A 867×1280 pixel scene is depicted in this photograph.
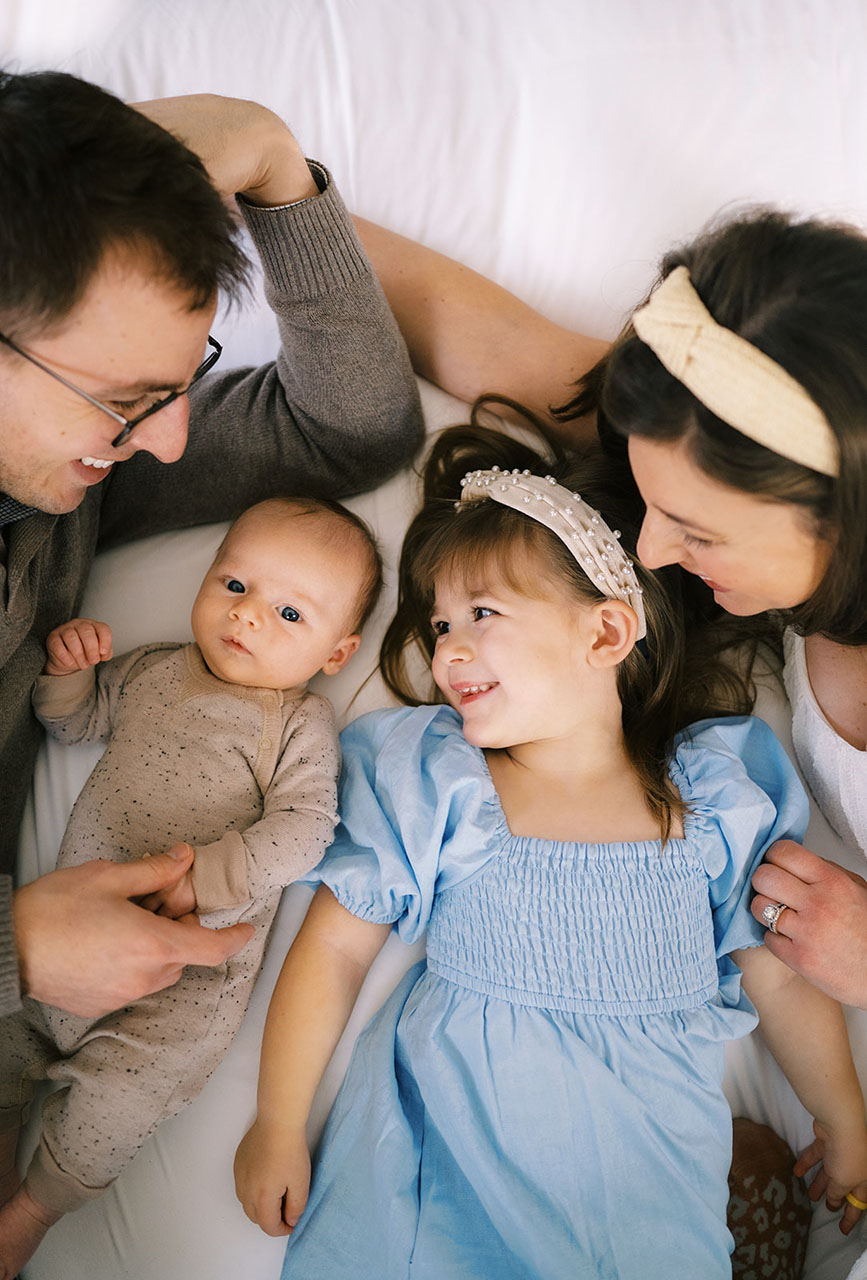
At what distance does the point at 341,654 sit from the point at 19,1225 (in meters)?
0.88

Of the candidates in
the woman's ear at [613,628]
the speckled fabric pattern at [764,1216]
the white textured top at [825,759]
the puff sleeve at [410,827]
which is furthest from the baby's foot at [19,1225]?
the white textured top at [825,759]

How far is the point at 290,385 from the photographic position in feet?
5.31

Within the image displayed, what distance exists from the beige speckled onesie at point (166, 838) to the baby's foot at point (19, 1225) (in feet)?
0.08

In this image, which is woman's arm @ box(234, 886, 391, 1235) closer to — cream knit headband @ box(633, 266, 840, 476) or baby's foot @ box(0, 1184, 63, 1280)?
baby's foot @ box(0, 1184, 63, 1280)

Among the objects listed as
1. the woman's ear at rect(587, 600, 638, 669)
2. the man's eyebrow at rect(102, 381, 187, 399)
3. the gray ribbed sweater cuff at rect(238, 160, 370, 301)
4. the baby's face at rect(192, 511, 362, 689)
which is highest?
the gray ribbed sweater cuff at rect(238, 160, 370, 301)

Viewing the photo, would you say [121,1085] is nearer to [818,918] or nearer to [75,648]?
[75,648]

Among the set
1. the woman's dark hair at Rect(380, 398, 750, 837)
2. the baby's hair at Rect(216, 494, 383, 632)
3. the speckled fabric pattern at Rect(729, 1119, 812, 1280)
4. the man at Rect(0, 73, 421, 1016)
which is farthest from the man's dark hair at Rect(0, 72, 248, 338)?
the speckled fabric pattern at Rect(729, 1119, 812, 1280)

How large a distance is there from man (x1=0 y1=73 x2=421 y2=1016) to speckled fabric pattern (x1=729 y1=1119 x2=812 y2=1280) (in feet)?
2.65

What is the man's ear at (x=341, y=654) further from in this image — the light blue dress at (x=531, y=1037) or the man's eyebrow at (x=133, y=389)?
the man's eyebrow at (x=133, y=389)

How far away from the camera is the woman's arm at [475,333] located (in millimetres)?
1700

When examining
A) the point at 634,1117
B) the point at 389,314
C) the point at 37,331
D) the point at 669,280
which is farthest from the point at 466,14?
the point at 634,1117

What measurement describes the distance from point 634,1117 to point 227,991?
57 centimetres

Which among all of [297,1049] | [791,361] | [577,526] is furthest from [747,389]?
[297,1049]

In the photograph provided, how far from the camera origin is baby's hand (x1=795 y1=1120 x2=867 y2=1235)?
1.43 m
